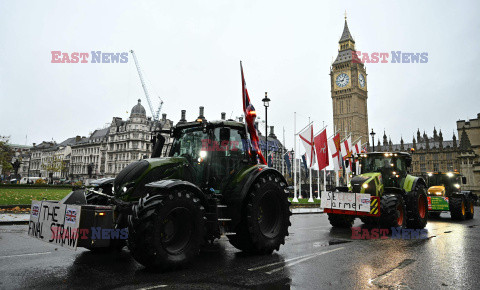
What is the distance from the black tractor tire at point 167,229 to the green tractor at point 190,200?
15 millimetres

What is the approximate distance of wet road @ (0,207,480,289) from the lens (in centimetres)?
461

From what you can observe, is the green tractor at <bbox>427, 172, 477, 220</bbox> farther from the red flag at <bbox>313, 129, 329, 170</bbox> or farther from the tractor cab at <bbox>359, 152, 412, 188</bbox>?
the red flag at <bbox>313, 129, 329, 170</bbox>

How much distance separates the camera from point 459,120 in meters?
96.9

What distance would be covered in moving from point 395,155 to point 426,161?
111m

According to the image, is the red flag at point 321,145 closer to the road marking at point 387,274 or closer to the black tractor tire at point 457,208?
the black tractor tire at point 457,208

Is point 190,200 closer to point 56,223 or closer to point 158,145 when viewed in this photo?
point 56,223

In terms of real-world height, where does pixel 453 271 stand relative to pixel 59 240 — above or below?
below

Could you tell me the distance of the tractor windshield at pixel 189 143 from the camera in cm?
661

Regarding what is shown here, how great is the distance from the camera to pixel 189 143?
6.79 m

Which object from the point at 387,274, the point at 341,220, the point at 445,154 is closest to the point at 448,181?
the point at 341,220

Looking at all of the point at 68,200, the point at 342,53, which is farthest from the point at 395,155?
the point at 342,53

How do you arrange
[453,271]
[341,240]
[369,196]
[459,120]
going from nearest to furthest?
1. [453,271]
2. [341,240]
3. [369,196]
4. [459,120]

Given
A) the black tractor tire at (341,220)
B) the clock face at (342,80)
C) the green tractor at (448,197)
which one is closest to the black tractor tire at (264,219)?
the black tractor tire at (341,220)

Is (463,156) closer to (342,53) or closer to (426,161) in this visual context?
(426,161)
